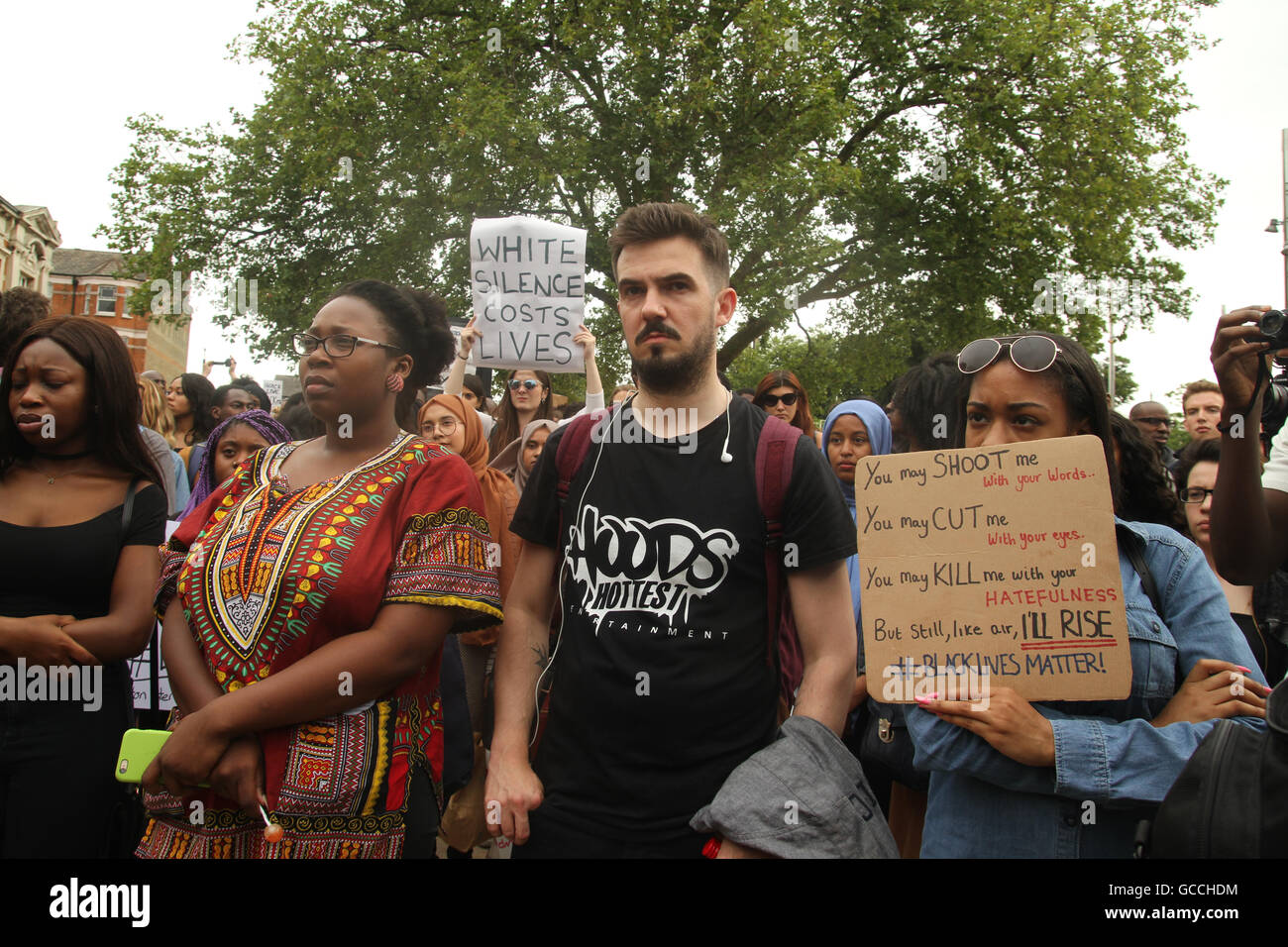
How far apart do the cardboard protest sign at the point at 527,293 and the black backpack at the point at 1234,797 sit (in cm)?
373

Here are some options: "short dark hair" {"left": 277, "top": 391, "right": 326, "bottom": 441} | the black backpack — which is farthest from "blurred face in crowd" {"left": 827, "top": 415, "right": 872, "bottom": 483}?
the black backpack

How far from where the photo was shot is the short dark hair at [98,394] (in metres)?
2.89

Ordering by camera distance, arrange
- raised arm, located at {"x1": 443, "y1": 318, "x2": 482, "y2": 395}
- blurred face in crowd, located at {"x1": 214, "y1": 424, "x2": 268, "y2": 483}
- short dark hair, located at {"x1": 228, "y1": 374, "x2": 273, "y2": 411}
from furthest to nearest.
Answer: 1. short dark hair, located at {"x1": 228, "y1": 374, "x2": 273, "y2": 411}
2. raised arm, located at {"x1": 443, "y1": 318, "x2": 482, "y2": 395}
3. blurred face in crowd, located at {"x1": 214, "y1": 424, "x2": 268, "y2": 483}

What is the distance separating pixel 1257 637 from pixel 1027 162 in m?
15.3

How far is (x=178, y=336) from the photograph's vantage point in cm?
6019

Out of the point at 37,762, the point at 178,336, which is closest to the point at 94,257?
the point at 178,336

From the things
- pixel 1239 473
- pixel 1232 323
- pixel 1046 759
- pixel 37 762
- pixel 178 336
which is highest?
pixel 178 336

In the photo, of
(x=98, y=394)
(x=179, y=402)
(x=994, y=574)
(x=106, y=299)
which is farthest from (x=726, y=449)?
(x=106, y=299)

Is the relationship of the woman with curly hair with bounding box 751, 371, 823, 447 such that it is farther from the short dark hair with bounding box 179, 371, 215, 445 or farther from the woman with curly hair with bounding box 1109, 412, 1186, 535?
the short dark hair with bounding box 179, 371, 215, 445

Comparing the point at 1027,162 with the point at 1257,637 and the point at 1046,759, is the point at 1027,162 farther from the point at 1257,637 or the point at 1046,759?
the point at 1046,759

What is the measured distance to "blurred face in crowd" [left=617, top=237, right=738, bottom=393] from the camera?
2297 mm

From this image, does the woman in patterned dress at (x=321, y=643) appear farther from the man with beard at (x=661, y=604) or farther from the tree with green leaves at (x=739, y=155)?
the tree with green leaves at (x=739, y=155)

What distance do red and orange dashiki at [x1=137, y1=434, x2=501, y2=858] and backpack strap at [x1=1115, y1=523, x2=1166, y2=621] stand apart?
1.47 m

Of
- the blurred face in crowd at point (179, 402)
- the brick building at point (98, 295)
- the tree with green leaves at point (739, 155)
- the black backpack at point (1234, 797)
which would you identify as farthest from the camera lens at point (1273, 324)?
the brick building at point (98, 295)
